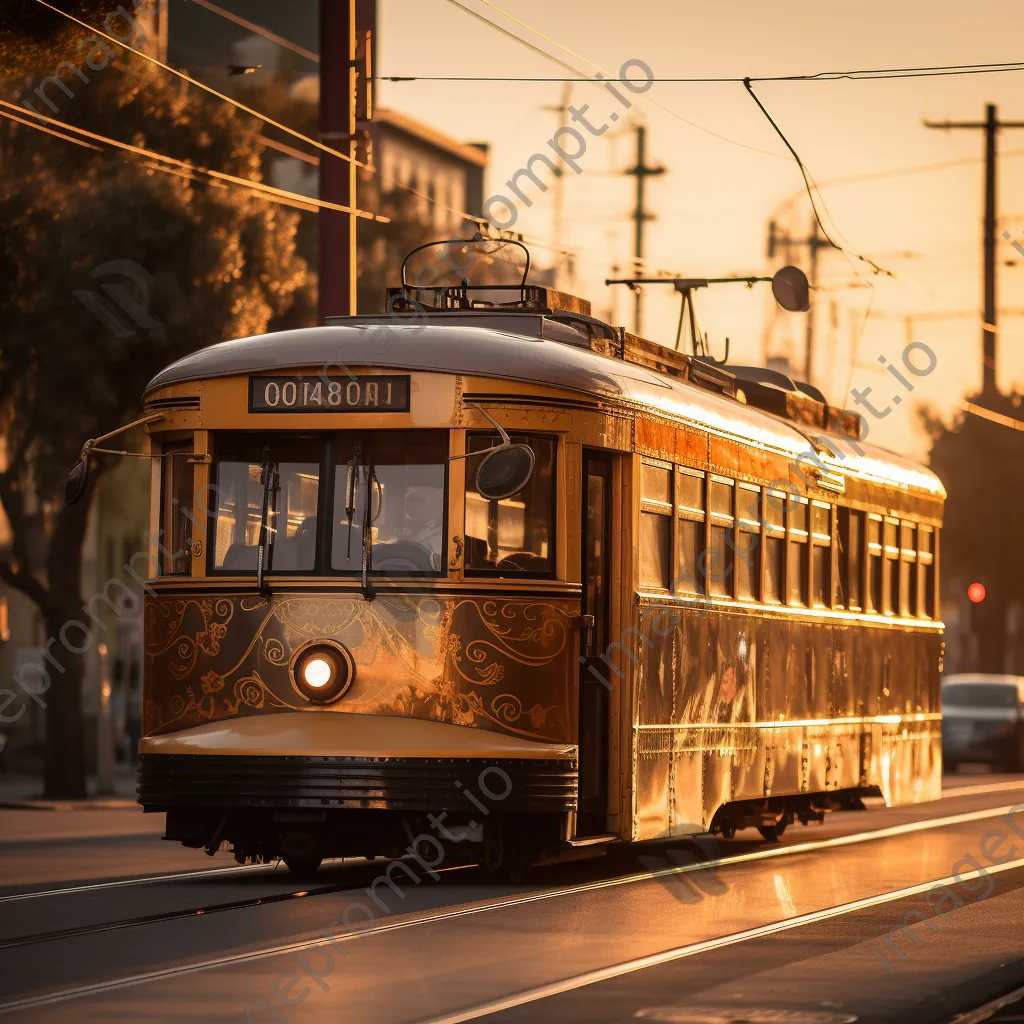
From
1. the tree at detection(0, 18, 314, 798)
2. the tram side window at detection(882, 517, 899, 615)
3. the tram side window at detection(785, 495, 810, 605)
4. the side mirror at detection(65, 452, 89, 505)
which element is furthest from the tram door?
the tree at detection(0, 18, 314, 798)

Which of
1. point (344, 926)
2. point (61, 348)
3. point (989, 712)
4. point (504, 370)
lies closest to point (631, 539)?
point (504, 370)

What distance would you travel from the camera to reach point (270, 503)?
13.7m

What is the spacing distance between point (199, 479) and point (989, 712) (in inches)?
1040

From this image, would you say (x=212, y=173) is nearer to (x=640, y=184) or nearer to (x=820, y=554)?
(x=820, y=554)

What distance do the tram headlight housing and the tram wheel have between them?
4.88 feet

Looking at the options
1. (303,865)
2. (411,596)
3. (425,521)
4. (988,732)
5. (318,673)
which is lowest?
(303,865)

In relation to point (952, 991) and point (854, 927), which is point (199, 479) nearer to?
point (854, 927)

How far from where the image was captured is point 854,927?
40.3 ft

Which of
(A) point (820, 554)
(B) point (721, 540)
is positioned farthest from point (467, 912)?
(A) point (820, 554)

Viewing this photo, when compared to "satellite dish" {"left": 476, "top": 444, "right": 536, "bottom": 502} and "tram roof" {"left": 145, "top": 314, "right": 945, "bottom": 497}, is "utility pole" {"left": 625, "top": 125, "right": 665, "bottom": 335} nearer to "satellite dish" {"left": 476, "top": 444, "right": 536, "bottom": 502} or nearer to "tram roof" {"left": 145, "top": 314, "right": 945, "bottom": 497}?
"tram roof" {"left": 145, "top": 314, "right": 945, "bottom": 497}

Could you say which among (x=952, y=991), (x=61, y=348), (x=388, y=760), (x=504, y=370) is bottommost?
(x=952, y=991)

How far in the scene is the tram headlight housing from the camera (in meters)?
13.3

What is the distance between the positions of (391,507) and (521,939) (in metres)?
3.03

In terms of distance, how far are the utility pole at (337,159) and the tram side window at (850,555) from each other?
165 inches
